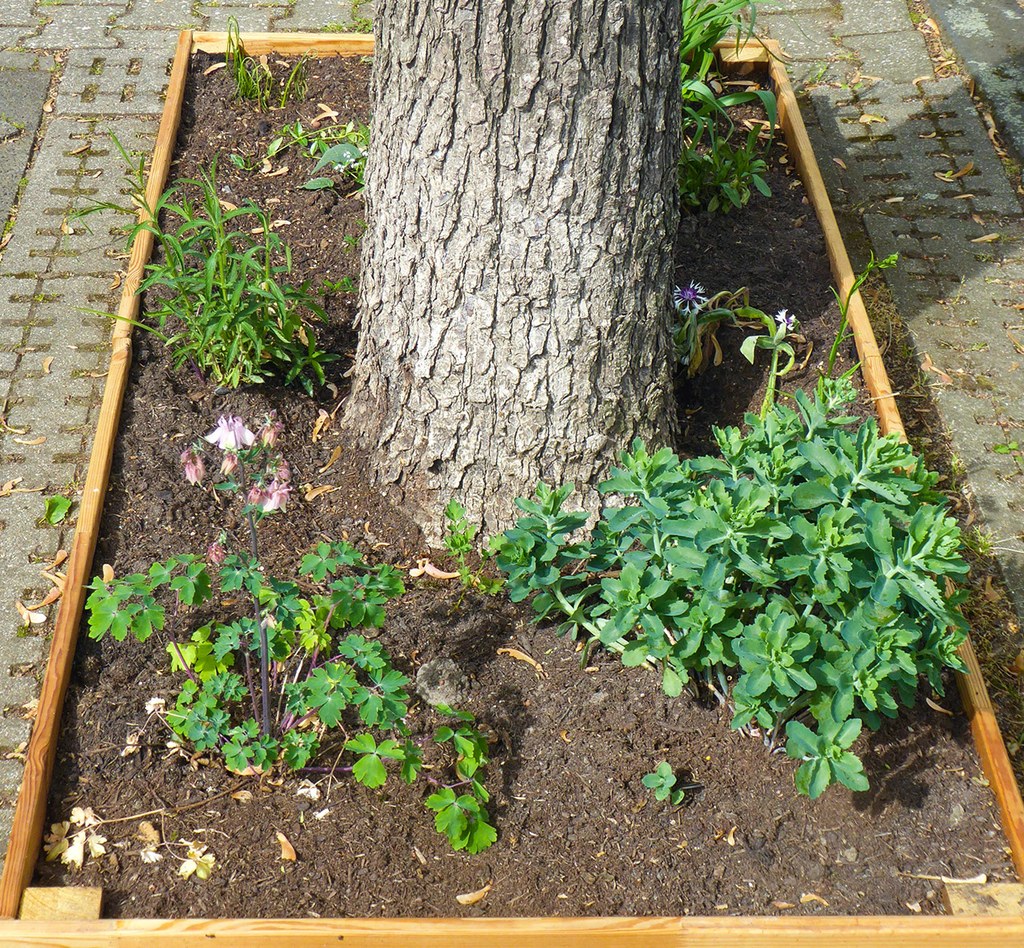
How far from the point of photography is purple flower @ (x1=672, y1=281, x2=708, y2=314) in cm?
341

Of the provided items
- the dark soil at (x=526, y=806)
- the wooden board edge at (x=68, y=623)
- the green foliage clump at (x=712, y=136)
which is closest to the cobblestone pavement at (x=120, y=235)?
the wooden board edge at (x=68, y=623)

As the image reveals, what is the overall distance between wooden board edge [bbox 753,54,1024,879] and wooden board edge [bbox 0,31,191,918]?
2131 mm

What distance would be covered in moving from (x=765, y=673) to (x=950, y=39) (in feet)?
14.1

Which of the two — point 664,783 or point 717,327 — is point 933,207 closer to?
point 717,327

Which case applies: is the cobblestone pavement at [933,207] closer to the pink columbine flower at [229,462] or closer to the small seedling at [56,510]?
the pink columbine flower at [229,462]

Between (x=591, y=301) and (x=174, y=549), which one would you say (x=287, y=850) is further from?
(x=591, y=301)

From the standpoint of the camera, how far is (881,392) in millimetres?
3354

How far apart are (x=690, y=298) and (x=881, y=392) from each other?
0.64 meters

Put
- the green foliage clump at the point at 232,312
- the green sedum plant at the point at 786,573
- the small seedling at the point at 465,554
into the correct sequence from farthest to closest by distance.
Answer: the green foliage clump at the point at 232,312
the small seedling at the point at 465,554
the green sedum plant at the point at 786,573

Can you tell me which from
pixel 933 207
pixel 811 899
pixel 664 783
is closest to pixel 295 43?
pixel 933 207

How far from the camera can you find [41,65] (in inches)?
201

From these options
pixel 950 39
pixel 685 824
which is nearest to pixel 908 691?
pixel 685 824

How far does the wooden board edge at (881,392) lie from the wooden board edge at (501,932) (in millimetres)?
339

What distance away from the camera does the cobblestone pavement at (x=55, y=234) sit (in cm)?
336
